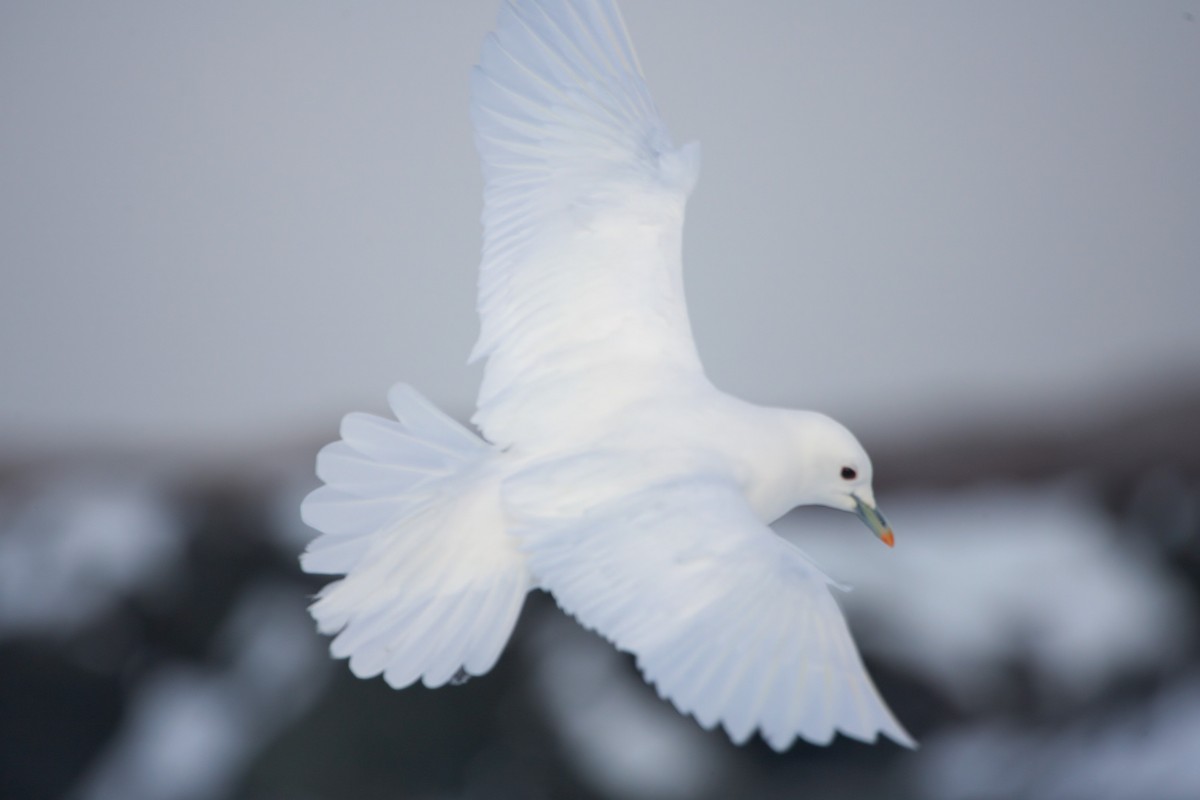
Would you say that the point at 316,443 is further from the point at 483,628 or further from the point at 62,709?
the point at 483,628

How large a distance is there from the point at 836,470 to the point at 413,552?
473 mm

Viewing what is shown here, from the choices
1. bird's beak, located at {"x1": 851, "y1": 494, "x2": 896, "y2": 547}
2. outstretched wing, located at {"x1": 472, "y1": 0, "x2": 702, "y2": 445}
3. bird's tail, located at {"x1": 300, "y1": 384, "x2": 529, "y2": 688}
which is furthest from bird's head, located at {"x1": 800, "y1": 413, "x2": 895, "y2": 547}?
bird's tail, located at {"x1": 300, "y1": 384, "x2": 529, "y2": 688}

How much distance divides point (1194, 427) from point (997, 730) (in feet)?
2.94

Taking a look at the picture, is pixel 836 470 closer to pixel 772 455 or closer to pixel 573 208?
pixel 772 455

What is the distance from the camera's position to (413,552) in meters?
1.25

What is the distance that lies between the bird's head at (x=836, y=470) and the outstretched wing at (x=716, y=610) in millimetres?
234

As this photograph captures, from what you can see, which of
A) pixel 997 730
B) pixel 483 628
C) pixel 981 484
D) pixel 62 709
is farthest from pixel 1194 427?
pixel 62 709

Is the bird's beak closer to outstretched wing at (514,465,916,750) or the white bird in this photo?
the white bird

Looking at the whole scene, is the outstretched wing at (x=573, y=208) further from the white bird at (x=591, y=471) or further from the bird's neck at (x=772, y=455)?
the bird's neck at (x=772, y=455)

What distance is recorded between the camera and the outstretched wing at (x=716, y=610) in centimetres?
94

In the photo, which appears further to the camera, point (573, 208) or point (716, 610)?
point (573, 208)

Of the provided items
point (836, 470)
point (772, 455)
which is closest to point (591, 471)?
point (772, 455)

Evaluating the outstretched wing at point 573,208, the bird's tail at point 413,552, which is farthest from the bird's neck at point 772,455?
the bird's tail at point 413,552

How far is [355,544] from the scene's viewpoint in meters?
1.26
